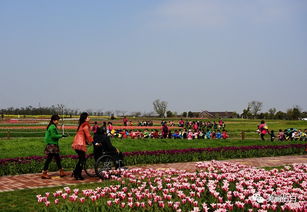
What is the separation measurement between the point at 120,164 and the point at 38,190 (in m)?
2.65

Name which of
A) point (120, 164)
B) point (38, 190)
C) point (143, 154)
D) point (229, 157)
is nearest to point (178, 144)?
point (229, 157)

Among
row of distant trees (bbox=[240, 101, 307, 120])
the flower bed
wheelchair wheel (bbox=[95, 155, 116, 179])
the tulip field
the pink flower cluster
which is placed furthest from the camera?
row of distant trees (bbox=[240, 101, 307, 120])

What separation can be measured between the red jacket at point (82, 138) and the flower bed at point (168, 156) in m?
2.36

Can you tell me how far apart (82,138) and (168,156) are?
534 cm

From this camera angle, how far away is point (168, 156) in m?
13.0

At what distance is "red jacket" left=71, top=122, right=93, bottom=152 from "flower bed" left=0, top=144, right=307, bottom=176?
2357mm

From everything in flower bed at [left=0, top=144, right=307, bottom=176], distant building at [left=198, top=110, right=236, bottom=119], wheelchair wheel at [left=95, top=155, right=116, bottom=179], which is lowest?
flower bed at [left=0, top=144, right=307, bottom=176]

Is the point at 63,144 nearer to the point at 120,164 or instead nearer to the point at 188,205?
the point at 120,164

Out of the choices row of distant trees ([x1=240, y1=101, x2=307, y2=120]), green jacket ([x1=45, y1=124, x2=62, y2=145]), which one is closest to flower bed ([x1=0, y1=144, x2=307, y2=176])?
green jacket ([x1=45, y1=124, x2=62, y2=145])

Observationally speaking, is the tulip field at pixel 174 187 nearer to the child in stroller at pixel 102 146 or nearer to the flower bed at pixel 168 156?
the flower bed at pixel 168 156

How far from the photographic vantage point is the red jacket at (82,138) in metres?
8.43

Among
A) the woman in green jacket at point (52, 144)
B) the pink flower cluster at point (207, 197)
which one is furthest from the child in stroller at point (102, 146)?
the pink flower cluster at point (207, 197)

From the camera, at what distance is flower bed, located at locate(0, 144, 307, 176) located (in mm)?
9938

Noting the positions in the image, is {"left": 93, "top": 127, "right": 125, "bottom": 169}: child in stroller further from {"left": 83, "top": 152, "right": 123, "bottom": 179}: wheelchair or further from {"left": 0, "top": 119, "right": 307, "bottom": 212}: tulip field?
{"left": 0, "top": 119, "right": 307, "bottom": 212}: tulip field
